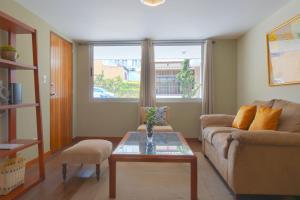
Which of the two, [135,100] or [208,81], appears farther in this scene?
[135,100]

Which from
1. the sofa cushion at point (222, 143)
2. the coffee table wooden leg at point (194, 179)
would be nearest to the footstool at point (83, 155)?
the coffee table wooden leg at point (194, 179)

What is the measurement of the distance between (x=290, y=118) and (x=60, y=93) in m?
3.76

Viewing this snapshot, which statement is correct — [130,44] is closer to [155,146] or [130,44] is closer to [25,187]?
[155,146]

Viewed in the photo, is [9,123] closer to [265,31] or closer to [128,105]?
[128,105]

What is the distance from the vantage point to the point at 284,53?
10.2 ft

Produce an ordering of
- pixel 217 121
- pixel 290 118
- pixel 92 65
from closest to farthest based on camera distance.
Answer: pixel 290 118, pixel 217 121, pixel 92 65

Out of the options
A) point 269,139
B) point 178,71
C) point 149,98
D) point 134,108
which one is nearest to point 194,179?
point 269,139

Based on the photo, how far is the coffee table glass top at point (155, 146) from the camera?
2371mm

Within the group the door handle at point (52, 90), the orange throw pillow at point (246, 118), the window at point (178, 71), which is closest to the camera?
the orange throw pillow at point (246, 118)

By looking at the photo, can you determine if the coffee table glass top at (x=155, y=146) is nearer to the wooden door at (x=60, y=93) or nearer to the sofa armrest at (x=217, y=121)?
the sofa armrest at (x=217, y=121)

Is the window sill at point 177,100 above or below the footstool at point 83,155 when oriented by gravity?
above

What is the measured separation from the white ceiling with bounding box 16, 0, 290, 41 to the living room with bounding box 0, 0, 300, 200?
27 mm

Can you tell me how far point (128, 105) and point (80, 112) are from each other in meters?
1.11

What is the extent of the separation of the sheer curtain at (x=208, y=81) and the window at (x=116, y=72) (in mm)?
1437
